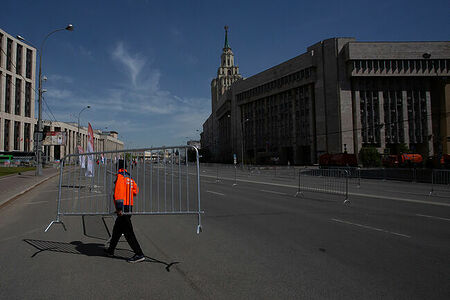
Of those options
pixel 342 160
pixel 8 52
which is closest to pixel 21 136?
pixel 8 52

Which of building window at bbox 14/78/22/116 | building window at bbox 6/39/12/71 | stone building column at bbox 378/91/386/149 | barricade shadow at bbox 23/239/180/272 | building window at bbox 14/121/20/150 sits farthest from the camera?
building window at bbox 14/121/20/150

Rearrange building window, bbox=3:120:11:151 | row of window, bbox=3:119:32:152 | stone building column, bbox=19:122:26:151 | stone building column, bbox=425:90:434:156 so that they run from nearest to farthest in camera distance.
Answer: stone building column, bbox=425:90:434:156 < building window, bbox=3:120:11:151 < row of window, bbox=3:119:32:152 < stone building column, bbox=19:122:26:151

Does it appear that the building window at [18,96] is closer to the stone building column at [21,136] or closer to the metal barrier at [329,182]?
the stone building column at [21,136]

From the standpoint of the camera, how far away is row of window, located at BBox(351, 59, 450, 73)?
57906mm

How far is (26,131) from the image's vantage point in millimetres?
74125

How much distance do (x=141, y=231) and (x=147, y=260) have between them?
211cm

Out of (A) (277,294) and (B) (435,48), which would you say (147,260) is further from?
(B) (435,48)

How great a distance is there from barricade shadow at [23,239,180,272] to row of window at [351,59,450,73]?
206ft

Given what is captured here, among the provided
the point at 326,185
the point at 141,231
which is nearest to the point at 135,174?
the point at 141,231

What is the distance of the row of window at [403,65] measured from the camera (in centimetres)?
5791

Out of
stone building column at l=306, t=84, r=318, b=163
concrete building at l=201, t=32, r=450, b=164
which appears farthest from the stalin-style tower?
stone building column at l=306, t=84, r=318, b=163

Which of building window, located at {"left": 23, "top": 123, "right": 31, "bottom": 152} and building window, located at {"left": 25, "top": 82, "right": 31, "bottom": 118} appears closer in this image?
building window, located at {"left": 25, "top": 82, "right": 31, "bottom": 118}

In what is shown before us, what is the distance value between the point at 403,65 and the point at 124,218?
68.8m

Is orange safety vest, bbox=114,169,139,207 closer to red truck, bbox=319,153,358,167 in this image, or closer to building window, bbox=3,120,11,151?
red truck, bbox=319,153,358,167
